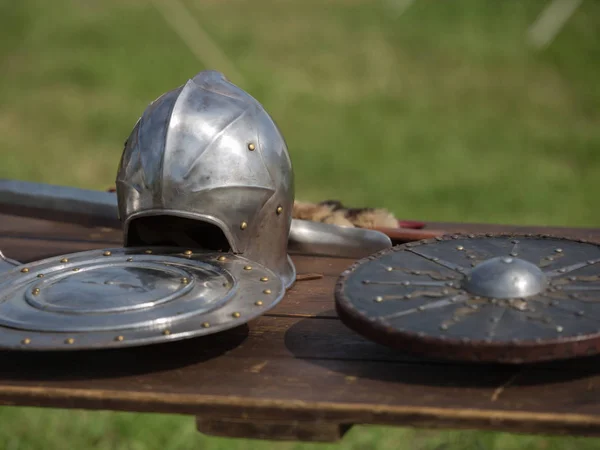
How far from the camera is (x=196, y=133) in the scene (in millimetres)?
2439

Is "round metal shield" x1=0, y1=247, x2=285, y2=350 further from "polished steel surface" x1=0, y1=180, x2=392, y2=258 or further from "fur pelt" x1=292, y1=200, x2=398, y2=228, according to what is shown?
"fur pelt" x1=292, y1=200, x2=398, y2=228

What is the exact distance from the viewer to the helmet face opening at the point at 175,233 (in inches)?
106

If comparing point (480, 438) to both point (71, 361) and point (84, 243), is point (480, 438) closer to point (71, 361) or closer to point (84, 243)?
point (84, 243)

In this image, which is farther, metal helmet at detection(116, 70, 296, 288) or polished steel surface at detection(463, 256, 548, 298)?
metal helmet at detection(116, 70, 296, 288)

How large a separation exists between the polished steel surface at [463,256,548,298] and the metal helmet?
0.69 meters

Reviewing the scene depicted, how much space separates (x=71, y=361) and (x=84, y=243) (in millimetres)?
1101

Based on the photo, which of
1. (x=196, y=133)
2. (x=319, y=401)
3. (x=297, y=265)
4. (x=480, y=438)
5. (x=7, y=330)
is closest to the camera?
(x=319, y=401)

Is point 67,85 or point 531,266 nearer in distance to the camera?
point 531,266

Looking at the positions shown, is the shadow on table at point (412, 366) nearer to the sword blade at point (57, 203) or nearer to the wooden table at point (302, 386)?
the wooden table at point (302, 386)

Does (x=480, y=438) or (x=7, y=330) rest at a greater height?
(x=7, y=330)

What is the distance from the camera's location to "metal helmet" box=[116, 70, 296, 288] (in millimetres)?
2414

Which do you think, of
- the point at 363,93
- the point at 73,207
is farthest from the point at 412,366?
the point at 363,93

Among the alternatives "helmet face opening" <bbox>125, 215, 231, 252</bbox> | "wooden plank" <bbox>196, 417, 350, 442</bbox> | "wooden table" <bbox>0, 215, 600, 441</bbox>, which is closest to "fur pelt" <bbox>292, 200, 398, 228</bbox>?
"helmet face opening" <bbox>125, 215, 231, 252</bbox>

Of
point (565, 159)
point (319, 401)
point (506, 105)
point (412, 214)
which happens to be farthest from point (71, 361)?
point (506, 105)
